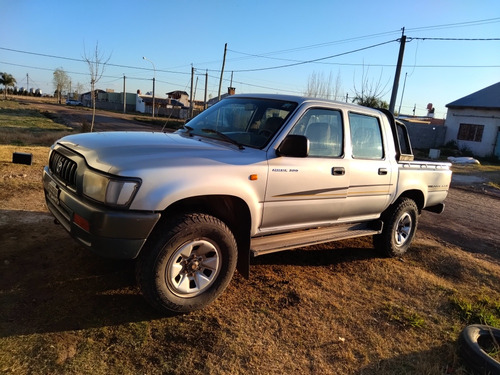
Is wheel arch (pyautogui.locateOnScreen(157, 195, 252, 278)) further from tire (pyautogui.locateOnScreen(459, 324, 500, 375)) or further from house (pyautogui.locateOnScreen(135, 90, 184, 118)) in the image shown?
house (pyautogui.locateOnScreen(135, 90, 184, 118))

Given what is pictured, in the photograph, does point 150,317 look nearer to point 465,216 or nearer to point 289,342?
point 289,342

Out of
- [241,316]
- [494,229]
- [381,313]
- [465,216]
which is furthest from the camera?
[465,216]

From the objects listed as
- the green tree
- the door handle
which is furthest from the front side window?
the green tree

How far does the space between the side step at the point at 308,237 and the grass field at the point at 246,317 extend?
484 mm

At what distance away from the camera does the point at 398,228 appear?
550cm

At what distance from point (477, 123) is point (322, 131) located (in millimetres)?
28417

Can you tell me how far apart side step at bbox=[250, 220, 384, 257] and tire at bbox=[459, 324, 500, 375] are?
5.19ft

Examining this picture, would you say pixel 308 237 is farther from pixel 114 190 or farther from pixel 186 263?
pixel 114 190

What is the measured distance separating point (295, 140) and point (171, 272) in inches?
64.2

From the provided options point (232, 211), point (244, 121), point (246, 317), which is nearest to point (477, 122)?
point (244, 121)

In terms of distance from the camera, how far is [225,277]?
3.53 m

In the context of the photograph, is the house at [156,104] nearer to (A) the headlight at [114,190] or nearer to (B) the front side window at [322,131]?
(B) the front side window at [322,131]

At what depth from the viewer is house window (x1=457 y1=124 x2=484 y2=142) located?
27.7 meters

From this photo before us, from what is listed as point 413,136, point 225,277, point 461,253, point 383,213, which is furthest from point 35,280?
point 413,136
